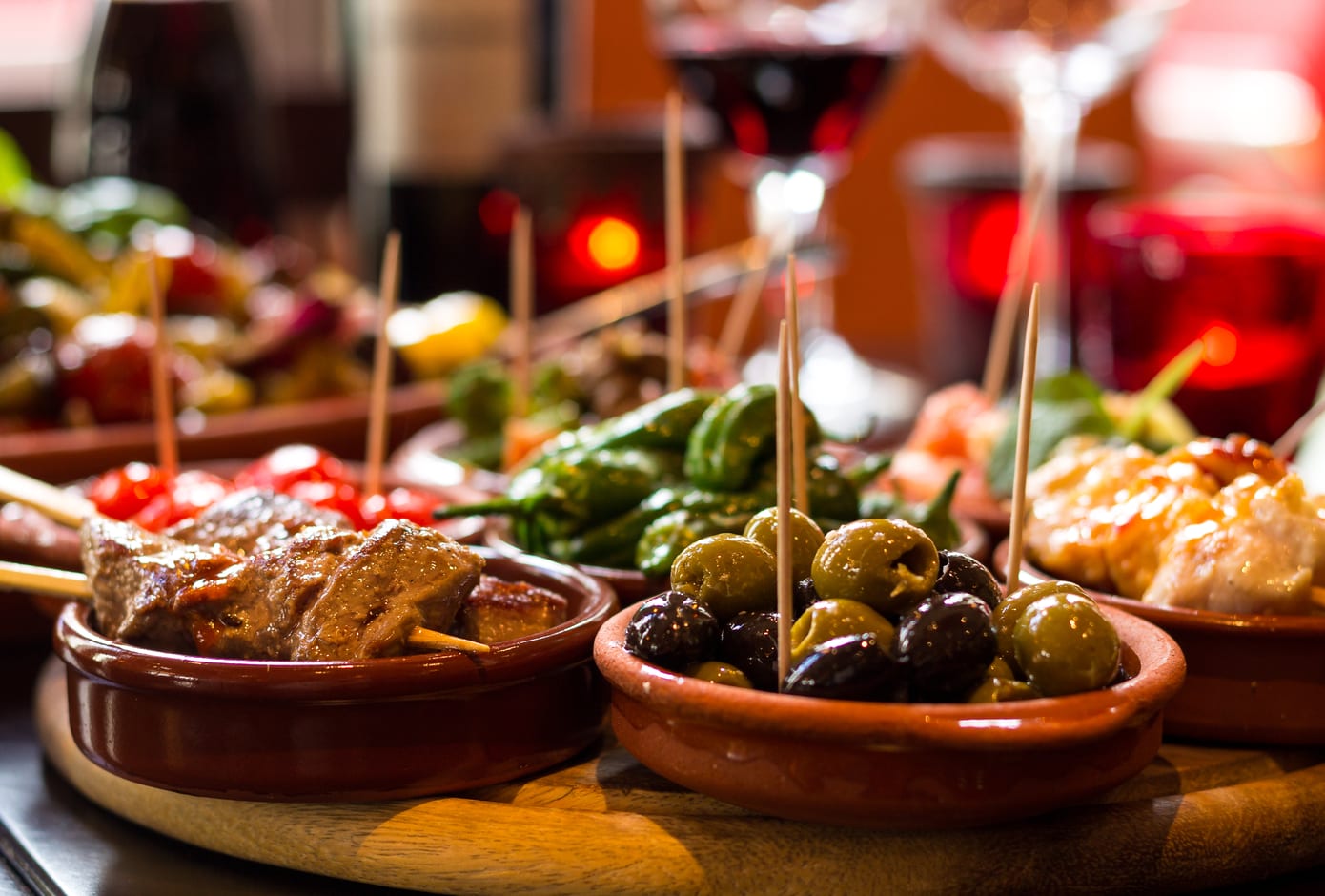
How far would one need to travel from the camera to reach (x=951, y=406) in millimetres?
1836

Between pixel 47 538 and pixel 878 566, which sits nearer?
pixel 878 566

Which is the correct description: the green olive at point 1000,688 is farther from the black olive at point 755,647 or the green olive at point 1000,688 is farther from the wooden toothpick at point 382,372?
the wooden toothpick at point 382,372

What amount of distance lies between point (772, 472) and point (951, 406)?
538mm

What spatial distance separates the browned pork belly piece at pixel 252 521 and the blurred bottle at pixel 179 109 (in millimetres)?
1686

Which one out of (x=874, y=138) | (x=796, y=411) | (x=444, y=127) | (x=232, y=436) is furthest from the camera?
(x=874, y=138)

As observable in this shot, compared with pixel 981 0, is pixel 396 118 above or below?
below

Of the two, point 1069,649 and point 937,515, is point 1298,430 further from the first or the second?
point 1069,649

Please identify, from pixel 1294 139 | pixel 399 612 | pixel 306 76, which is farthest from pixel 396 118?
pixel 1294 139

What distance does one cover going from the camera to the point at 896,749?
3.03 feet

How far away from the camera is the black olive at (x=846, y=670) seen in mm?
938

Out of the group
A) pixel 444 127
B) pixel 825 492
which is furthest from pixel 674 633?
pixel 444 127

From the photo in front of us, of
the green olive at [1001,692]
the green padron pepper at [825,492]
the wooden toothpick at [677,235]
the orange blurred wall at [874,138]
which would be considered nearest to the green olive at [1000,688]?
the green olive at [1001,692]

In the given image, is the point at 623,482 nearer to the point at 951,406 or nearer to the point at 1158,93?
the point at 951,406

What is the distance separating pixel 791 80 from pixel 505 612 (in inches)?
50.1
